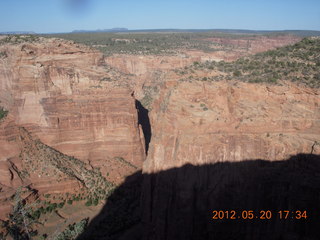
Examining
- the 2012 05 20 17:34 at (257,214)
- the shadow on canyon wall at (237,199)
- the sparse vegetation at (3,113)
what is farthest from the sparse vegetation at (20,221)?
the 2012 05 20 17:34 at (257,214)

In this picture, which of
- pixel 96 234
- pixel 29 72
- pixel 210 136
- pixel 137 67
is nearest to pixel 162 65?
pixel 137 67

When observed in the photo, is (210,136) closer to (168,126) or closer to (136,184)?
(168,126)

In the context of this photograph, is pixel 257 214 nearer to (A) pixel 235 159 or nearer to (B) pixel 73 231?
(A) pixel 235 159

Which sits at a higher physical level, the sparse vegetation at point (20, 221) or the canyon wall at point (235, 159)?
the canyon wall at point (235, 159)

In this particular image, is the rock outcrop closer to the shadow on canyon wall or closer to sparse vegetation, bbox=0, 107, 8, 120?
the shadow on canyon wall

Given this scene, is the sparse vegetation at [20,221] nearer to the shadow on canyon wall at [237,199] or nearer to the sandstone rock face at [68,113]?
the sandstone rock face at [68,113]

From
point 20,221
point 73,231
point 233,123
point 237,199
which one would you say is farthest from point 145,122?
point 237,199
